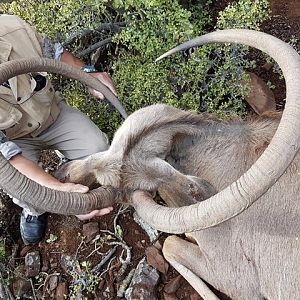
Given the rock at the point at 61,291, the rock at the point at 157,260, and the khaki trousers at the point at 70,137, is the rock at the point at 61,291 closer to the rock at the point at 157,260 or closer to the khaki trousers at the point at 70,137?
the khaki trousers at the point at 70,137

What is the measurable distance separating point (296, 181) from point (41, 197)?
6.20 ft

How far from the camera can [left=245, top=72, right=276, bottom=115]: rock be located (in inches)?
224

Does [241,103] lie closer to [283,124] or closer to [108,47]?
[108,47]

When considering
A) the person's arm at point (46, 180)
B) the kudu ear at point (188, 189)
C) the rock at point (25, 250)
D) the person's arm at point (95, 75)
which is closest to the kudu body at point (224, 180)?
the kudu ear at point (188, 189)

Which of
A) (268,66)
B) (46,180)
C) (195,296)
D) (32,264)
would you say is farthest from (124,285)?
(268,66)

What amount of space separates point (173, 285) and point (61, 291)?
108 cm

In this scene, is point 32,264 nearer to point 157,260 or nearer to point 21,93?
point 157,260

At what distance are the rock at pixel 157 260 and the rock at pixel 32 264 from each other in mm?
1108

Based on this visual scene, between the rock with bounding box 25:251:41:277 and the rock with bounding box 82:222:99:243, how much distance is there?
0.52 meters

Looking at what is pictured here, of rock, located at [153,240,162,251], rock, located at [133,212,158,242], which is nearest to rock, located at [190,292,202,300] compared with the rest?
rock, located at [153,240,162,251]

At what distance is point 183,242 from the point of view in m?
4.85

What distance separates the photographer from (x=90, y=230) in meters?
5.59

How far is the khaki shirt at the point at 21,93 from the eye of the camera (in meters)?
4.42

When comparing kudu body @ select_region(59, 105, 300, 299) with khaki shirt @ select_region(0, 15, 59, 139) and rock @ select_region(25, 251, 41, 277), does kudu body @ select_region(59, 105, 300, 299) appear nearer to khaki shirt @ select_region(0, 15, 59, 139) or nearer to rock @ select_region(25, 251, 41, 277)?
khaki shirt @ select_region(0, 15, 59, 139)
